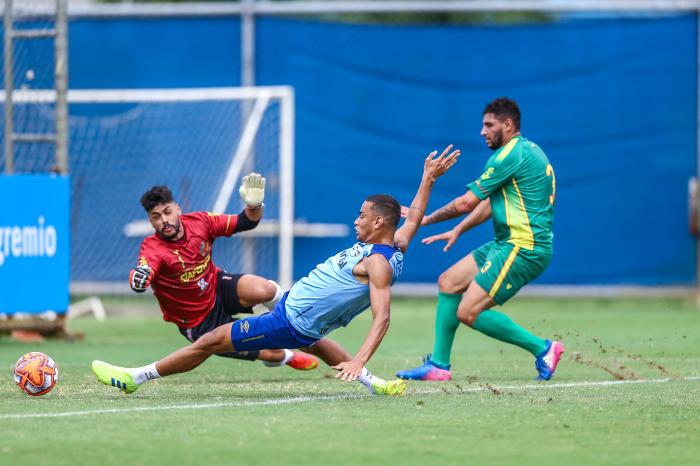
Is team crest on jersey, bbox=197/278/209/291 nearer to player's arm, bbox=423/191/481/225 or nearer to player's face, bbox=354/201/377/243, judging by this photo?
player's arm, bbox=423/191/481/225

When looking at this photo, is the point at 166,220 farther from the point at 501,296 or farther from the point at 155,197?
the point at 501,296

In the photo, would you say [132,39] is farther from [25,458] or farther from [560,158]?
[25,458]

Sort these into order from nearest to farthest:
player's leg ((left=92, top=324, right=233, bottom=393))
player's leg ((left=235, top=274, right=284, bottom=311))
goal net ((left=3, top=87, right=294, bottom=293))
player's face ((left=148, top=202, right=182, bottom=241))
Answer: player's leg ((left=92, top=324, right=233, bottom=393))
player's face ((left=148, top=202, right=182, bottom=241))
player's leg ((left=235, top=274, right=284, bottom=311))
goal net ((left=3, top=87, right=294, bottom=293))

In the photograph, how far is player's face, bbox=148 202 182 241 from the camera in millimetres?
9633

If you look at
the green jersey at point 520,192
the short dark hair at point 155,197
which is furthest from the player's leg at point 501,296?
the short dark hair at point 155,197

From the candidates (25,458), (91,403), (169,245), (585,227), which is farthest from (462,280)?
(585,227)

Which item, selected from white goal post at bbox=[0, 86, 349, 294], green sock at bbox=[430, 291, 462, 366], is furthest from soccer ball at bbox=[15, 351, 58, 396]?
white goal post at bbox=[0, 86, 349, 294]

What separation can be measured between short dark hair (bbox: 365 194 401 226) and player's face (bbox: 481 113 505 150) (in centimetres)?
172

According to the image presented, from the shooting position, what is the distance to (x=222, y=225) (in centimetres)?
1016

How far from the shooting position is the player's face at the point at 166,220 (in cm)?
963

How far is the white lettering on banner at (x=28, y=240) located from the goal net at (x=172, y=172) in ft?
16.2

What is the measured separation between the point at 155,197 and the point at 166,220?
199 mm

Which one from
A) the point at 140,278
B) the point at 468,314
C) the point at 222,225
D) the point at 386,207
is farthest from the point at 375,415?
the point at 222,225

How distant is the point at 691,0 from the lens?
1905 centimetres
